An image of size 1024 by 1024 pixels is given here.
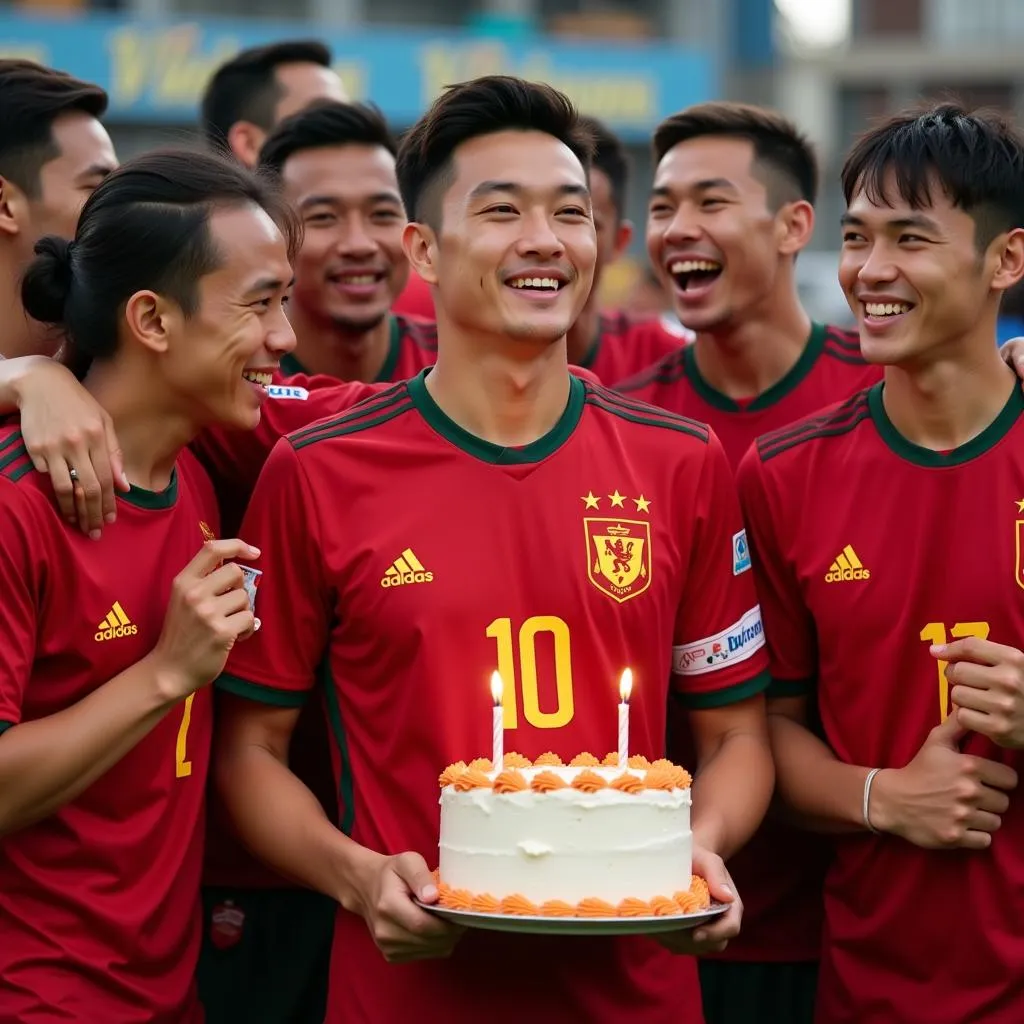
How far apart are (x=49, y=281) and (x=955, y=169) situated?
2706 mm

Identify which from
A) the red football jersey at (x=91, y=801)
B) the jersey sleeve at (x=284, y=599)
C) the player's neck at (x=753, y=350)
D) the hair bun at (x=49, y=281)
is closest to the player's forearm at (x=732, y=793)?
the jersey sleeve at (x=284, y=599)

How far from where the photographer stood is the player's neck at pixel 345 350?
280 inches

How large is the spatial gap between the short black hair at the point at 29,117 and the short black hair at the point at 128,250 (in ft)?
2.43

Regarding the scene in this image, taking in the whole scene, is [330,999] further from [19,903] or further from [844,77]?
[844,77]

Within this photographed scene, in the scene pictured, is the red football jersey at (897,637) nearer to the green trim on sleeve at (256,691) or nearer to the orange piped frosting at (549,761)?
the orange piped frosting at (549,761)

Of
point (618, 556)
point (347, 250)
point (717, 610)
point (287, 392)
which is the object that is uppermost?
point (347, 250)

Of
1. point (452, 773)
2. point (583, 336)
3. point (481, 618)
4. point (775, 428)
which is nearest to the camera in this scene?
point (452, 773)

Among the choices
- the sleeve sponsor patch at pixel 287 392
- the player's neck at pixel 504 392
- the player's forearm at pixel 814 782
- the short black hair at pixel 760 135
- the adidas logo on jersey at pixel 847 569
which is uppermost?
the short black hair at pixel 760 135


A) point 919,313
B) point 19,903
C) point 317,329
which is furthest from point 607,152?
point 19,903

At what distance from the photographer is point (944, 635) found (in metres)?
5.17

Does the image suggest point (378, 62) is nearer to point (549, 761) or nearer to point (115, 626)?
point (115, 626)

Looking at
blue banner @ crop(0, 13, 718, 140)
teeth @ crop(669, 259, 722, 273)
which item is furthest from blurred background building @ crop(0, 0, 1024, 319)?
teeth @ crop(669, 259, 722, 273)

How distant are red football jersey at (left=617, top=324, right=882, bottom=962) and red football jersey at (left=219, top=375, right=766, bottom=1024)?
3.40ft

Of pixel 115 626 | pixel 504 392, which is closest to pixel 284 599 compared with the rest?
pixel 115 626
